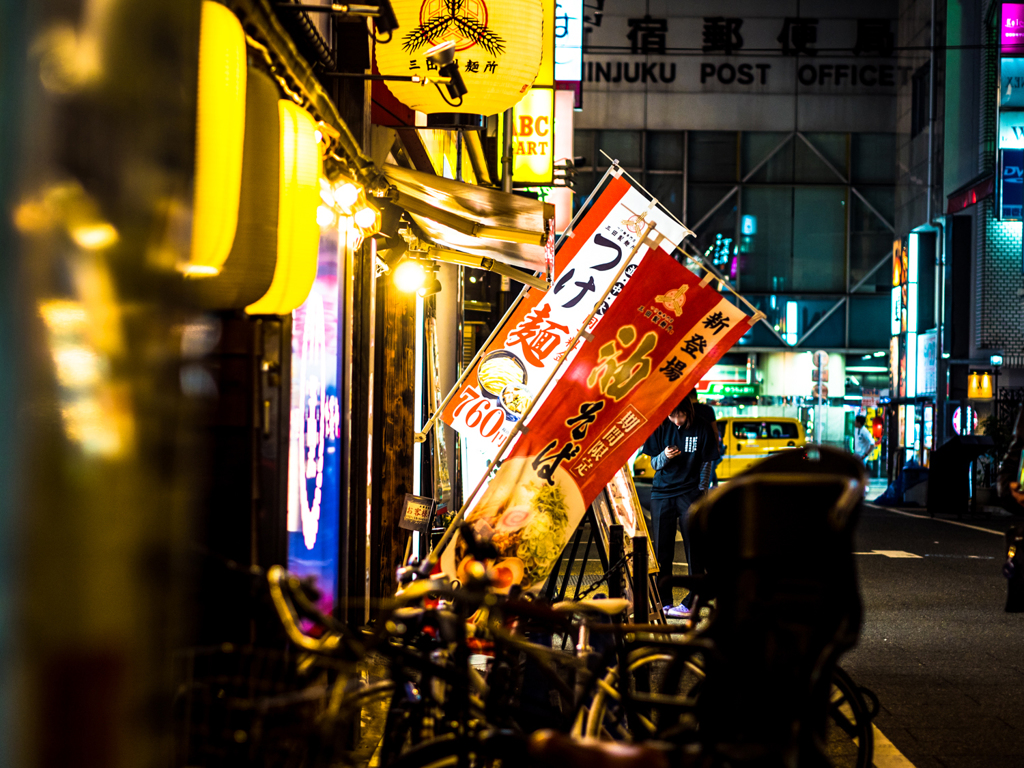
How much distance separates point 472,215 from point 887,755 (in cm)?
436

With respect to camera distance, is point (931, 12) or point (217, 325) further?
point (931, 12)

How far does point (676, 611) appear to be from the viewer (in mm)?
9172

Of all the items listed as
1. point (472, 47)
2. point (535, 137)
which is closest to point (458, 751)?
point (472, 47)

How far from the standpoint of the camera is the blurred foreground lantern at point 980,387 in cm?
2534

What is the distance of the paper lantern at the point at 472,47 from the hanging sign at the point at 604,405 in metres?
1.57

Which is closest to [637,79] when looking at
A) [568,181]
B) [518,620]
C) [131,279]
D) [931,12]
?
[931,12]

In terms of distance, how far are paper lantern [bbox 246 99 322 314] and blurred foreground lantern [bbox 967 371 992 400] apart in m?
25.2

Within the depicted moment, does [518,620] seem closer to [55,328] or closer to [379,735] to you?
[379,735]

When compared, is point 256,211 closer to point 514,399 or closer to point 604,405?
point 604,405

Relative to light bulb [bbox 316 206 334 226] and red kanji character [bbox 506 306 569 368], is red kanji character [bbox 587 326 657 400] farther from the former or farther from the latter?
light bulb [bbox 316 206 334 226]

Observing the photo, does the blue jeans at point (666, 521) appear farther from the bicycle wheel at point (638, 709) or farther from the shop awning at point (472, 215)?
the bicycle wheel at point (638, 709)

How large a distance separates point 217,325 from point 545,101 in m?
12.9

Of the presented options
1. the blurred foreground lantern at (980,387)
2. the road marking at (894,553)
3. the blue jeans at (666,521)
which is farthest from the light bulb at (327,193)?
the blurred foreground lantern at (980,387)

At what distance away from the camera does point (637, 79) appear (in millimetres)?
38781
